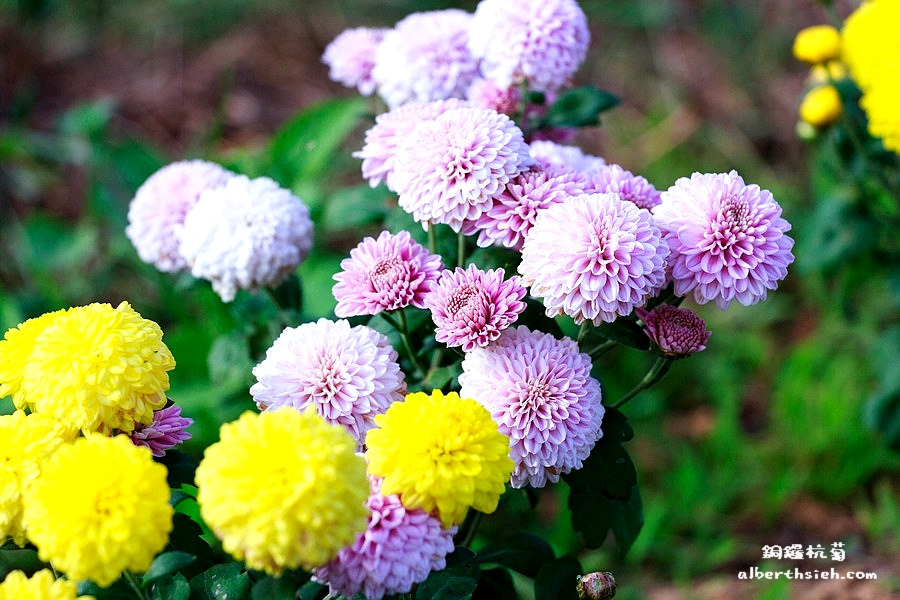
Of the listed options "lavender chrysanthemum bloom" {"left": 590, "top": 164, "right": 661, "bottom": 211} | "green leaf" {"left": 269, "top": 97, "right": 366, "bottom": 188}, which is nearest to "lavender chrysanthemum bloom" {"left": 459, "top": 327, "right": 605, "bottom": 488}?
"lavender chrysanthemum bloom" {"left": 590, "top": 164, "right": 661, "bottom": 211}

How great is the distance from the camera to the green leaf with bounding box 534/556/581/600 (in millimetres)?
1335

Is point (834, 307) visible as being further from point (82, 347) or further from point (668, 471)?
point (82, 347)

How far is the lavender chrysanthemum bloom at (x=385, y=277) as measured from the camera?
1.19 meters

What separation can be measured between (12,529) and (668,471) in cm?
188

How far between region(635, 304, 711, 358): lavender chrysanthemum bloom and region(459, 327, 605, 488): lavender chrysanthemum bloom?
0.09 m

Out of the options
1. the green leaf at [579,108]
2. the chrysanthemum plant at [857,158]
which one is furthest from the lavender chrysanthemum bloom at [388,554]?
the chrysanthemum plant at [857,158]

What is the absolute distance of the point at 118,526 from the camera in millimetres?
872

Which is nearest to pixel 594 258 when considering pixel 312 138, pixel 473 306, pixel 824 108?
pixel 473 306

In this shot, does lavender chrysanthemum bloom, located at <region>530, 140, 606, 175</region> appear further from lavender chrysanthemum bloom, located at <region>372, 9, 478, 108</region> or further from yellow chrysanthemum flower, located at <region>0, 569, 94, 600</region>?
yellow chrysanthemum flower, located at <region>0, 569, 94, 600</region>

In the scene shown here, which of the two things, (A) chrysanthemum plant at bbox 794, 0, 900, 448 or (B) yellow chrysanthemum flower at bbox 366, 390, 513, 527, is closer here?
(B) yellow chrysanthemum flower at bbox 366, 390, 513, 527

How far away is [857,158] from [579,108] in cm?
86

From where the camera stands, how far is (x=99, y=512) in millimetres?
884

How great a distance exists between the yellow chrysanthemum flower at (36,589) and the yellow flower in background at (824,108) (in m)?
1.70

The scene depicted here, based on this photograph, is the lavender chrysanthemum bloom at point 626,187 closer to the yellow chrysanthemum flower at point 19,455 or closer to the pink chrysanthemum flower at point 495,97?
the pink chrysanthemum flower at point 495,97
